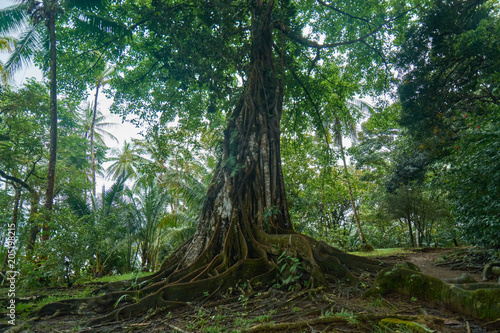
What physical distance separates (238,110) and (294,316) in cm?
514

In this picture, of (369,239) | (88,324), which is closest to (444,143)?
(88,324)

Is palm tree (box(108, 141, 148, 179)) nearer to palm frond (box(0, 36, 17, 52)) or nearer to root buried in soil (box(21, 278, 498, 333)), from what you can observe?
palm frond (box(0, 36, 17, 52))

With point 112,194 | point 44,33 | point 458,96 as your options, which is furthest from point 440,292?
point 44,33

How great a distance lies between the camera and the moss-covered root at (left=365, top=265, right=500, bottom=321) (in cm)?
237

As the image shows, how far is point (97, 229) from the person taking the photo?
6637 mm

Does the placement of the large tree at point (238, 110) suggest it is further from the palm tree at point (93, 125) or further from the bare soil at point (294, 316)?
the palm tree at point (93, 125)

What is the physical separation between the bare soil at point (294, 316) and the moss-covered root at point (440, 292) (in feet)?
0.28

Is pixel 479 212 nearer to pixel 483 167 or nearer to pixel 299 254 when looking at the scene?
pixel 483 167

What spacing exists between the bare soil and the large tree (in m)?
0.31

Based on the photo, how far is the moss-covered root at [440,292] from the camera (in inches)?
93.1

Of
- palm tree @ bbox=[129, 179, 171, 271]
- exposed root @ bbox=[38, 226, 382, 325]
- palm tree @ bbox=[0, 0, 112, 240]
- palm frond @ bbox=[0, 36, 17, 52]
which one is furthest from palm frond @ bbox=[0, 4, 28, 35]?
exposed root @ bbox=[38, 226, 382, 325]

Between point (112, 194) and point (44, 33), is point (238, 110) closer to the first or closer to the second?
point (112, 194)

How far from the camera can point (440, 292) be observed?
2852 millimetres

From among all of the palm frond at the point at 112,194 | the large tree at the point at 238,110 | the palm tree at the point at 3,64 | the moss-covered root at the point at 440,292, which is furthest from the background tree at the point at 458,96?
the palm tree at the point at 3,64
